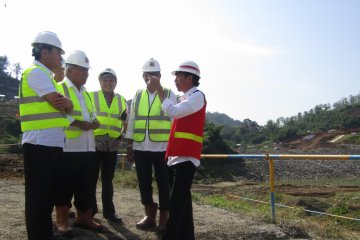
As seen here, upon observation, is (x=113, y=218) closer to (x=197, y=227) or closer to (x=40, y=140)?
(x=197, y=227)

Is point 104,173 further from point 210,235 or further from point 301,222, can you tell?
point 301,222

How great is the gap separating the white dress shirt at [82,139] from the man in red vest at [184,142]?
992 millimetres

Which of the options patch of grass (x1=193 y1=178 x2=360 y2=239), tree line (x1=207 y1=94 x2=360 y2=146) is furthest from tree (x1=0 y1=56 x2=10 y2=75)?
patch of grass (x1=193 y1=178 x2=360 y2=239)

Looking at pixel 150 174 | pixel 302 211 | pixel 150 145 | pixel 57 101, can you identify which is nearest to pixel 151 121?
pixel 150 145

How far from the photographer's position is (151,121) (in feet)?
16.0

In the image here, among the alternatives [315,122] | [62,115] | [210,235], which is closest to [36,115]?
[62,115]

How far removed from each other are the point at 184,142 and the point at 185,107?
35cm

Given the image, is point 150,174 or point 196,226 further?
point 196,226

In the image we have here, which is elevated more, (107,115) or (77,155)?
(107,115)

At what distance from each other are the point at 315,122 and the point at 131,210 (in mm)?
67082

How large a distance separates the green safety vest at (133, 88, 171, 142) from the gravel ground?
42.4 inches

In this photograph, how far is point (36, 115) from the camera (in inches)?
139

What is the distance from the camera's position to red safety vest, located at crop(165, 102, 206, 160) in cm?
395

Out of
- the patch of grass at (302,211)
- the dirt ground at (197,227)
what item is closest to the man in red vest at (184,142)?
the dirt ground at (197,227)
